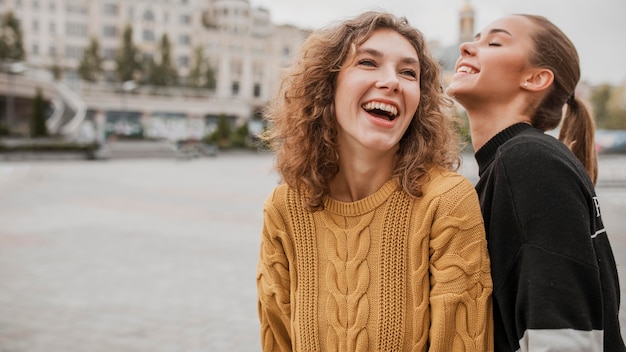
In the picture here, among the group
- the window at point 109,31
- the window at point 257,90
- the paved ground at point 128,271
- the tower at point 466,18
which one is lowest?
the window at point 257,90

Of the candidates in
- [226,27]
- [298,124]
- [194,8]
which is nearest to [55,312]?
[298,124]

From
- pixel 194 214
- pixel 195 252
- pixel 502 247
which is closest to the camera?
pixel 502 247

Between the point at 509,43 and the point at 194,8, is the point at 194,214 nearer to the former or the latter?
the point at 509,43

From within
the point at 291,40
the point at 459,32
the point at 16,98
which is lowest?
the point at 16,98

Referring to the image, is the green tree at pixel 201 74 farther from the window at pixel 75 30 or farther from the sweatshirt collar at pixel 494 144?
the sweatshirt collar at pixel 494 144

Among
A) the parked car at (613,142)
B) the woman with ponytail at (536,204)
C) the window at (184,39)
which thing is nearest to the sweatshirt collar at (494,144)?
the woman with ponytail at (536,204)

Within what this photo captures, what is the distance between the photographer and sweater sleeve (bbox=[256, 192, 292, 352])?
1.80m

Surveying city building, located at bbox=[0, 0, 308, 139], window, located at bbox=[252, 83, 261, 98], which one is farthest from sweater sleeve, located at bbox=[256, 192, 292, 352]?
window, located at bbox=[252, 83, 261, 98]

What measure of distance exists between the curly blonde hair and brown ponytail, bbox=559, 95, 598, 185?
0.57 meters

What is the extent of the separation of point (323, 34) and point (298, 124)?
11.8 inches

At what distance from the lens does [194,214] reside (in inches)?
512

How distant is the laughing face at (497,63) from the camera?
185 centimetres

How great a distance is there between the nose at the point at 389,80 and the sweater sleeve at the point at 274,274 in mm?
530

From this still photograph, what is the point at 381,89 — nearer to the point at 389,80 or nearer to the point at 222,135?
the point at 389,80
